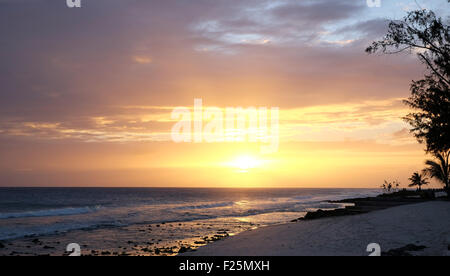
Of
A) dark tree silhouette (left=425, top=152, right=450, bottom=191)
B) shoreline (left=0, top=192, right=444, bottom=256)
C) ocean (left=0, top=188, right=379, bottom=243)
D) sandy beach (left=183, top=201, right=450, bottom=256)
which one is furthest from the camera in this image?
dark tree silhouette (left=425, top=152, right=450, bottom=191)

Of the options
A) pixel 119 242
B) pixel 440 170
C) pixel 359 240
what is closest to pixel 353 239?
pixel 359 240

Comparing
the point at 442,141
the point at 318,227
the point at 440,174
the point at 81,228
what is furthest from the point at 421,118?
the point at 440,174

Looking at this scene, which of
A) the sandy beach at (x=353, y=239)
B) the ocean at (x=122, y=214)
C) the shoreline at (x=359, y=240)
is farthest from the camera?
the ocean at (x=122, y=214)

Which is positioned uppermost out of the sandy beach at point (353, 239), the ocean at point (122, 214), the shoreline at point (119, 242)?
the sandy beach at point (353, 239)

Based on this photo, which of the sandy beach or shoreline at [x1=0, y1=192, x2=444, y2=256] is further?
shoreline at [x1=0, y1=192, x2=444, y2=256]

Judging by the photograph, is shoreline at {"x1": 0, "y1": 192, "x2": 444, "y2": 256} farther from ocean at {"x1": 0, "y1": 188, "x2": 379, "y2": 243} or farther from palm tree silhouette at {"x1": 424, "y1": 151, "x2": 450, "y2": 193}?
palm tree silhouette at {"x1": 424, "y1": 151, "x2": 450, "y2": 193}

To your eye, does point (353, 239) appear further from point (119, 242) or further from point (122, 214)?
point (122, 214)

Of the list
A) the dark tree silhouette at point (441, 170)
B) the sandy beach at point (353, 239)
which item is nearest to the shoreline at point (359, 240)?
the sandy beach at point (353, 239)

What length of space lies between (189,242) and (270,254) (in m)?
12.6

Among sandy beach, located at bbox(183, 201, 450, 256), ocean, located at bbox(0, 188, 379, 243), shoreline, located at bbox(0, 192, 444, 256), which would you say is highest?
sandy beach, located at bbox(183, 201, 450, 256)

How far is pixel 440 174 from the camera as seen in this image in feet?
171

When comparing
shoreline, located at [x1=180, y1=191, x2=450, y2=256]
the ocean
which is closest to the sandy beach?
shoreline, located at [x1=180, y1=191, x2=450, y2=256]

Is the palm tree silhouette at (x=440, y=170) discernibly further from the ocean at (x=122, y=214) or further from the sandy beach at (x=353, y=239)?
the sandy beach at (x=353, y=239)
